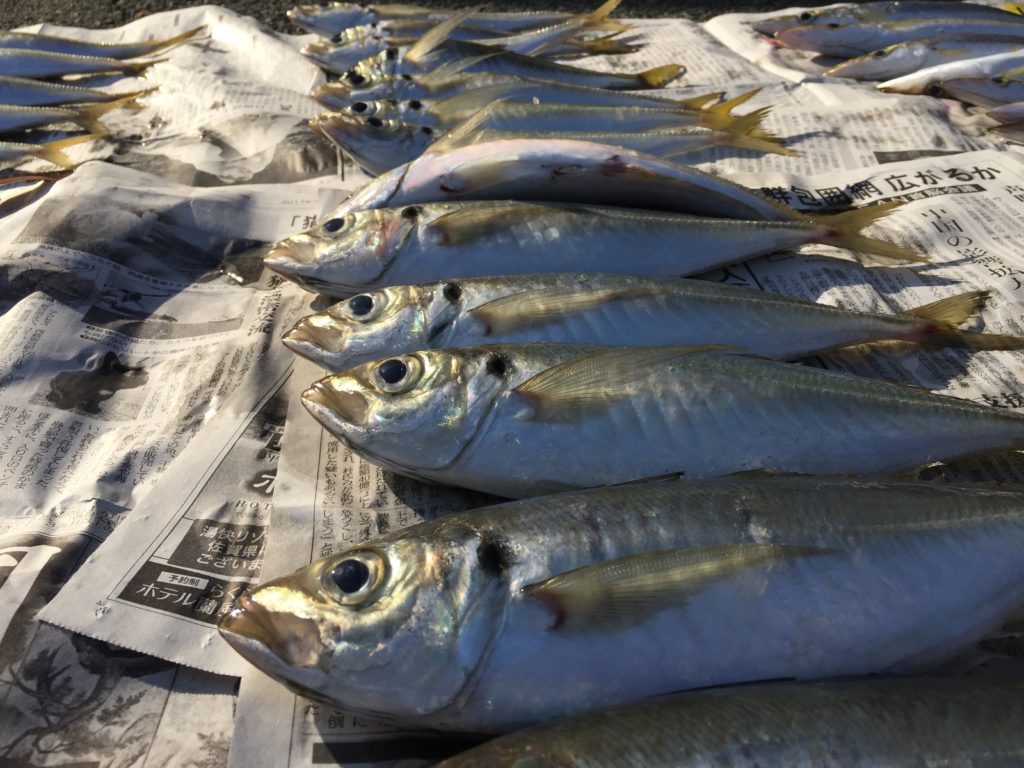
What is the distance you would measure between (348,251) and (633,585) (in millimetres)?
1203

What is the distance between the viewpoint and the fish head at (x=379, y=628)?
104 centimetres

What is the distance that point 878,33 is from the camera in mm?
3607

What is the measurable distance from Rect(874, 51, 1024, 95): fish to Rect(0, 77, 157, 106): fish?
333 cm

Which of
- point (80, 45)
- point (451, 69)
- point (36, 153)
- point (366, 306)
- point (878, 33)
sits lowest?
point (36, 153)

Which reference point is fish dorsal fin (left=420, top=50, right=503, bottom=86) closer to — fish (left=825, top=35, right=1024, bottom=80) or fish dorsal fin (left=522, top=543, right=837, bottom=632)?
fish (left=825, top=35, right=1024, bottom=80)

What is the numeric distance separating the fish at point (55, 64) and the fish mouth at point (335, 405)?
9.24 ft

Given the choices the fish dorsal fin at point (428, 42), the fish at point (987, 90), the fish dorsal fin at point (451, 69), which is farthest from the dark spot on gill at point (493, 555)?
the fish at point (987, 90)

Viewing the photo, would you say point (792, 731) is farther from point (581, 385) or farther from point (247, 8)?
point (247, 8)

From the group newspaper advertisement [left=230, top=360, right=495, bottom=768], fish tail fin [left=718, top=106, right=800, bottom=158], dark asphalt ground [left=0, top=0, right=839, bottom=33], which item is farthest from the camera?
dark asphalt ground [left=0, top=0, right=839, bottom=33]

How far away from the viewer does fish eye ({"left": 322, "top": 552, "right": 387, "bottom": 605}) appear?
3.58ft

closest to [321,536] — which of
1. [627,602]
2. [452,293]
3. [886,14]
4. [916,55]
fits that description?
[452,293]

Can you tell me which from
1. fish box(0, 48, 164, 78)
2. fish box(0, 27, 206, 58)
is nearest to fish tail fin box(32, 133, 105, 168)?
fish box(0, 48, 164, 78)

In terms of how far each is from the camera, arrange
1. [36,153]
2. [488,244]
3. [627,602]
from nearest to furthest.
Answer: [627,602] < [488,244] < [36,153]

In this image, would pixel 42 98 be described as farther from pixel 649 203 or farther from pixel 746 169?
pixel 746 169
